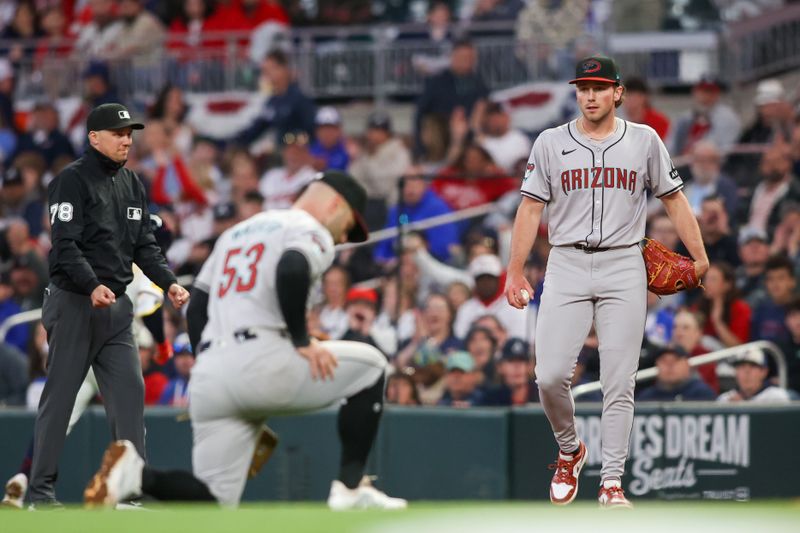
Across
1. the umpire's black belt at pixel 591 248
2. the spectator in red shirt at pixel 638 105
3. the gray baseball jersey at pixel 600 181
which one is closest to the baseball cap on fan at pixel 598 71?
the gray baseball jersey at pixel 600 181

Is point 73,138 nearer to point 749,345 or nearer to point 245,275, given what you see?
point 749,345

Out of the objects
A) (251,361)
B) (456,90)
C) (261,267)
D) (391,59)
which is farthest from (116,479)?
(391,59)

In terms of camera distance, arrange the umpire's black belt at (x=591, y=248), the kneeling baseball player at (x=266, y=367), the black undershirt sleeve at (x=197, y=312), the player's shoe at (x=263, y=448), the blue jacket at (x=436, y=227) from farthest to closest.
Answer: the blue jacket at (x=436, y=227) < the umpire's black belt at (x=591, y=248) < the player's shoe at (x=263, y=448) < the black undershirt sleeve at (x=197, y=312) < the kneeling baseball player at (x=266, y=367)

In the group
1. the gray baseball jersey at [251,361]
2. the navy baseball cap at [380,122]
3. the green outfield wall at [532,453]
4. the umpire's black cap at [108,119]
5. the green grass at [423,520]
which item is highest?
the umpire's black cap at [108,119]

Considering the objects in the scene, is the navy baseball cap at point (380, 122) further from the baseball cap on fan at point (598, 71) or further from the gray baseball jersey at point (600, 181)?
the baseball cap on fan at point (598, 71)

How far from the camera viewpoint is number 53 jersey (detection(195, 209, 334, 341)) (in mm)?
6203

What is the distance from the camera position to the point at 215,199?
15625 millimetres

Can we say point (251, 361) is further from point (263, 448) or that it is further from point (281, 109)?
point (281, 109)

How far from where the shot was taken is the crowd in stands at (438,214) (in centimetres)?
1137

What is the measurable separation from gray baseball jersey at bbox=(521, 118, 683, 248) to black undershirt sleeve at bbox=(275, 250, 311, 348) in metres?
2.11

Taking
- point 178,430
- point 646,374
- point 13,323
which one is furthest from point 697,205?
point 13,323

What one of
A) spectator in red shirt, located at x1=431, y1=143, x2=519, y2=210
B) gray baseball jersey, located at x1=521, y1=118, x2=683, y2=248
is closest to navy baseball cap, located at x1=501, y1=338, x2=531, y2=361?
spectator in red shirt, located at x1=431, y1=143, x2=519, y2=210

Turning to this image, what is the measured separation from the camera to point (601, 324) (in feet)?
25.5

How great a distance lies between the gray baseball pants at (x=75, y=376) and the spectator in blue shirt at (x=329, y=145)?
23.5ft
